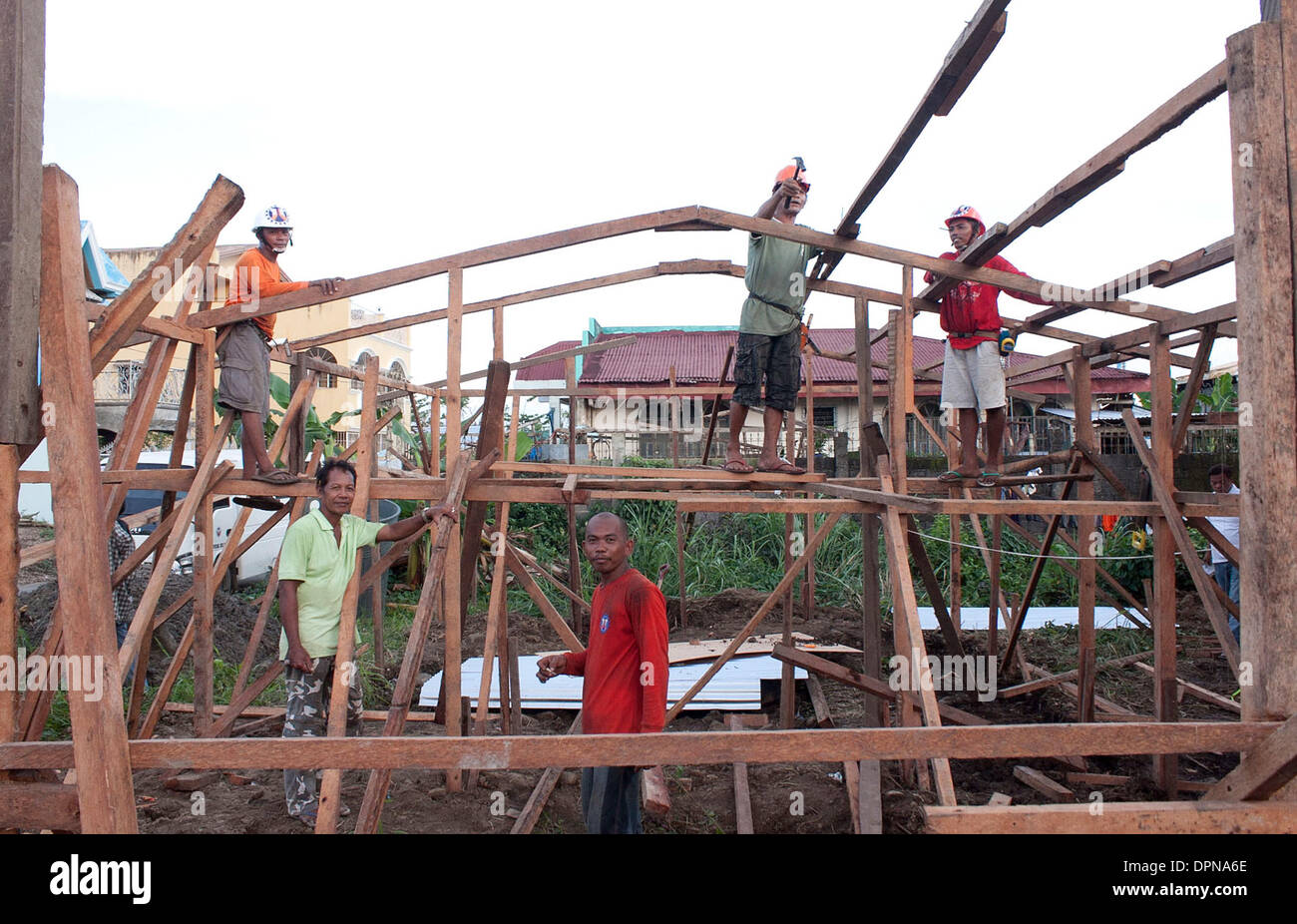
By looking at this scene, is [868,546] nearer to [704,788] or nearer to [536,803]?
[704,788]

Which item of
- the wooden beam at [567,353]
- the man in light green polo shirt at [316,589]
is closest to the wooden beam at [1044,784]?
the man in light green polo shirt at [316,589]

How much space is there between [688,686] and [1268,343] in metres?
5.77

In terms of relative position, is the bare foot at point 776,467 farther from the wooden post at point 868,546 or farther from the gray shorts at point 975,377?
the gray shorts at point 975,377

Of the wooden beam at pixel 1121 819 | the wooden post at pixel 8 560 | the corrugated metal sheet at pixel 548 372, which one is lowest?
the wooden beam at pixel 1121 819

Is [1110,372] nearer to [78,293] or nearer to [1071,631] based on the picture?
[1071,631]

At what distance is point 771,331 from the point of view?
5723mm

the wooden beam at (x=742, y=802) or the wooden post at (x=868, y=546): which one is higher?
the wooden post at (x=868, y=546)

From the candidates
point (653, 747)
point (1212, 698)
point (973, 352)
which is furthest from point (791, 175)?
point (1212, 698)

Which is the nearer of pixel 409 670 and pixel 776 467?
pixel 409 670

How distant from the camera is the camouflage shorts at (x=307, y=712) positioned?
4.58 metres

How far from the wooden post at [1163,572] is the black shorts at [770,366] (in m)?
2.11

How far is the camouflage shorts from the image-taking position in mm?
4578

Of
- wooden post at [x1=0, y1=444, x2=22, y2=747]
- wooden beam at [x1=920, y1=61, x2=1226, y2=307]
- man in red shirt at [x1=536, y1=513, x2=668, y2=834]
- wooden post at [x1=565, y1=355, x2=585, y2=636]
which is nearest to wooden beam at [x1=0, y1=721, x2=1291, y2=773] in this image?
wooden post at [x1=0, y1=444, x2=22, y2=747]

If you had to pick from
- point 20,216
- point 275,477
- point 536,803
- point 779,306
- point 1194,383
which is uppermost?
point 779,306
